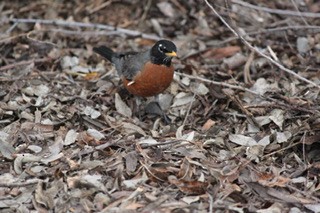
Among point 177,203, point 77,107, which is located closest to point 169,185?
point 177,203

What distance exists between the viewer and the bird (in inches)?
267

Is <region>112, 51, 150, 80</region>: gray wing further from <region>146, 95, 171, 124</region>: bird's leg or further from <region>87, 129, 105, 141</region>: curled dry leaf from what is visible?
<region>87, 129, 105, 141</region>: curled dry leaf

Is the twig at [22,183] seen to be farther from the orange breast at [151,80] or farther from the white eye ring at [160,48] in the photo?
the white eye ring at [160,48]

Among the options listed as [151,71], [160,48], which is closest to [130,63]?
[151,71]

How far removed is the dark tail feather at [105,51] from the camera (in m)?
7.46

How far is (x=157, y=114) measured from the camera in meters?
A: 6.89

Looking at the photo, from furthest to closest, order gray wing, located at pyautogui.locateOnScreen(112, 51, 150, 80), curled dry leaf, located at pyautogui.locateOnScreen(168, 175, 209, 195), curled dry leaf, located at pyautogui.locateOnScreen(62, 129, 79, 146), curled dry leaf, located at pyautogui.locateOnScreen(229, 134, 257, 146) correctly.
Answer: gray wing, located at pyautogui.locateOnScreen(112, 51, 150, 80), curled dry leaf, located at pyautogui.locateOnScreen(229, 134, 257, 146), curled dry leaf, located at pyautogui.locateOnScreen(62, 129, 79, 146), curled dry leaf, located at pyautogui.locateOnScreen(168, 175, 209, 195)

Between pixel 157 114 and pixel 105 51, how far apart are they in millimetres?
1199

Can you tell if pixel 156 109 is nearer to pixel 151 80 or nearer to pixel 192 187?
pixel 151 80

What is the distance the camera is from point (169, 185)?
5078mm

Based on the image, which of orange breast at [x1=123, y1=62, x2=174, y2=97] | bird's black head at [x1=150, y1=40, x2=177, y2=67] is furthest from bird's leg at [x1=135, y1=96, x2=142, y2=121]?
bird's black head at [x1=150, y1=40, x2=177, y2=67]

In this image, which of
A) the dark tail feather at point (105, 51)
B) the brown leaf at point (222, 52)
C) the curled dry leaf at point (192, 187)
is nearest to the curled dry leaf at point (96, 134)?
the curled dry leaf at point (192, 187)

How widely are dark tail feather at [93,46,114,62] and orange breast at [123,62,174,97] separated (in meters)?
0.62

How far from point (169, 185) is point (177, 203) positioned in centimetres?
31
